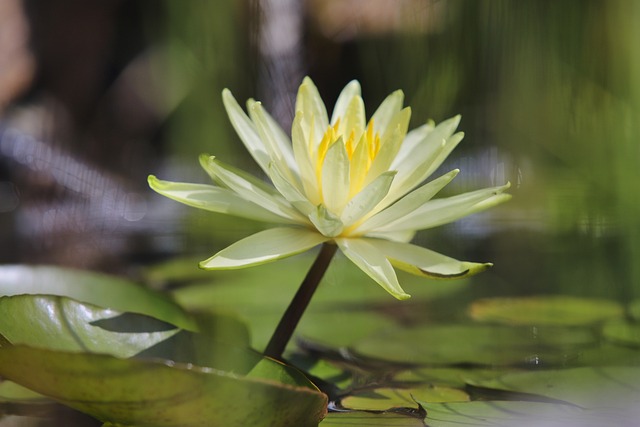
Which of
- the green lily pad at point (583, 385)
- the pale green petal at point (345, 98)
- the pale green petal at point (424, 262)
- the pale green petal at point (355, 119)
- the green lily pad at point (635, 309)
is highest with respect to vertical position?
the pale green petal at point (345, 98)

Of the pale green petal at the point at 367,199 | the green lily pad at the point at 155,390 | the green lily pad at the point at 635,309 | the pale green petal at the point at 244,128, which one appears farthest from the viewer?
the green lily pad at the point at 635,309

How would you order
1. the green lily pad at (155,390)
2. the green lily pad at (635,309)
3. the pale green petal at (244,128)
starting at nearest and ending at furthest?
1. the green lily pad at (155,390)
2. the pale green petal at (244,128)
3. the green lily pad at (635,309)

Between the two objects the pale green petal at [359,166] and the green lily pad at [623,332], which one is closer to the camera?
the pale green petal at [359,166]

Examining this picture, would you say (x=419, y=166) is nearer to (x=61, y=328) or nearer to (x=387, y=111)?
(x=387, y=111)

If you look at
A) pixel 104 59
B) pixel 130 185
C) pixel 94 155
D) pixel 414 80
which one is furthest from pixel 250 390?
pixel 104 59

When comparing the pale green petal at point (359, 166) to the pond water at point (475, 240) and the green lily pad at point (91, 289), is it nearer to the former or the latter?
the pond water at point (475, 240)

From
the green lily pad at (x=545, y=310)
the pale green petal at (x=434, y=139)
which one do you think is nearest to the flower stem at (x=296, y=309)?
the pale green petal at (x=434, y=139)

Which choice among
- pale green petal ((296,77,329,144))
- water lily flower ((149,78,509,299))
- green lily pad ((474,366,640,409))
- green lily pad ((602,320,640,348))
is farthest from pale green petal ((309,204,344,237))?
green lily pad ((602,320,640,348))

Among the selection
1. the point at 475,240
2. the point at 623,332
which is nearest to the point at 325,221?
the point at 623,332
